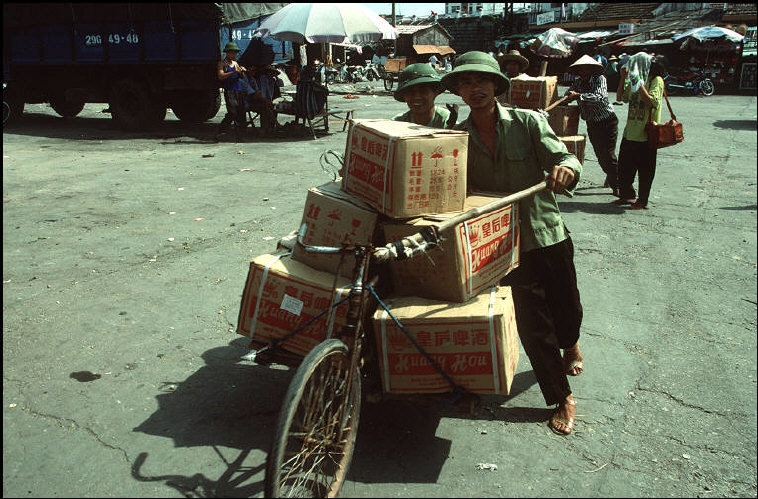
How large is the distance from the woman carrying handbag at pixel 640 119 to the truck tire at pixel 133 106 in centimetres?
1051

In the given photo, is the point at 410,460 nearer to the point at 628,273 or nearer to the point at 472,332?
the point at 472,332

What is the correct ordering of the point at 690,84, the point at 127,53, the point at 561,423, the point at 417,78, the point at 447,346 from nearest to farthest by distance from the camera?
the point at 447,346 < the point at 561,423 < the point at 417,78 < the point at 127,53 < the point at 690,84

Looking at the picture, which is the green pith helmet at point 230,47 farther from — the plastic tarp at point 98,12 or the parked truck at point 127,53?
the plastic tarp at point 98,12

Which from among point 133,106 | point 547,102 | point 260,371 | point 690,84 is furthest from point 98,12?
point 690,84

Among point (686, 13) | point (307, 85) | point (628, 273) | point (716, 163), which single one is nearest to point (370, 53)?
point (686, 13)

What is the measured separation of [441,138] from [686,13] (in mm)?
40450

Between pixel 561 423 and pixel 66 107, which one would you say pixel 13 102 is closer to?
pixel 66 107

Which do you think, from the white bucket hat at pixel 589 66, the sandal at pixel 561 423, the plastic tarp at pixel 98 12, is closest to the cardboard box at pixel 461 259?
the sandal at pixel 561 423

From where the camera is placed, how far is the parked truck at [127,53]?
45.6 feet

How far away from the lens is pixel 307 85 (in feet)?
43.7

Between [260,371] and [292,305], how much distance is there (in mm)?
1011

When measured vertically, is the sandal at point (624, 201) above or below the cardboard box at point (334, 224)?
below

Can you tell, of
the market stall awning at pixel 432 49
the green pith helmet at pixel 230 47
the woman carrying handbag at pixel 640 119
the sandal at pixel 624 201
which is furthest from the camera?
the market stall awning at pixel 432 49

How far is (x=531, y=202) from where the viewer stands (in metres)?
3.38
